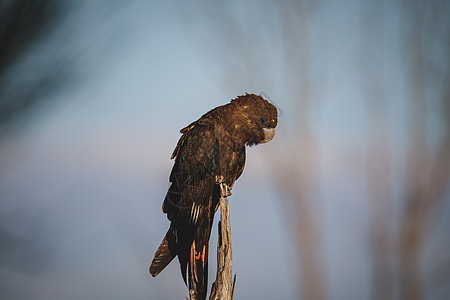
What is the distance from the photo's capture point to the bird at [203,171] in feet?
7.66

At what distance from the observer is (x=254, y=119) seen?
233 cm

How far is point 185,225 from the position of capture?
235 centimetres

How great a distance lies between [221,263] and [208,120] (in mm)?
871

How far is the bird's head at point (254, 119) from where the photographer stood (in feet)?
7.63

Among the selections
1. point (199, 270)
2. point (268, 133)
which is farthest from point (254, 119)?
point (199, 270)

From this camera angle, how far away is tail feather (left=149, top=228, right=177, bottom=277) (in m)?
2.38

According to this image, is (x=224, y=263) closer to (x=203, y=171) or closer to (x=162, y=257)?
(x=162, y=257)

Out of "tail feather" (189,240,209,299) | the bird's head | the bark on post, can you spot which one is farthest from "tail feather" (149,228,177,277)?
the bird's head

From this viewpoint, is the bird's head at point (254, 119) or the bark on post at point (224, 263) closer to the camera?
the bark on post at point (224, 263)

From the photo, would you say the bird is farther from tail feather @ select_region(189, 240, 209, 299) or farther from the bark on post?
the bark on post

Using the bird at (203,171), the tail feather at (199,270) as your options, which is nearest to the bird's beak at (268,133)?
the bird at (203,171)

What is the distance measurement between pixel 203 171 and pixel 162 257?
589mm

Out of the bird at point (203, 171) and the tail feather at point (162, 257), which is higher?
the bird at point (203, 171)

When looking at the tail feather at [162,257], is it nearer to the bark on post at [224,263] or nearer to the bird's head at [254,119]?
the bark on post at [224,263]
